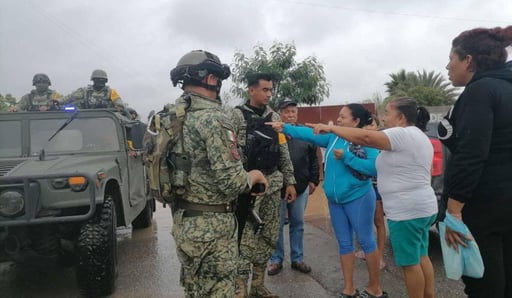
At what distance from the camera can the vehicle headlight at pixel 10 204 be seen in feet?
11.0

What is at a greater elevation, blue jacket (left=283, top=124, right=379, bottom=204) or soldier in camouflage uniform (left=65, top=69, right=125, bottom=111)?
soldier in camouflage uniform (left=65, top=69, right=125, bottom=111)

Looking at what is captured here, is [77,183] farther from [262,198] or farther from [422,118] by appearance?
[422,118]

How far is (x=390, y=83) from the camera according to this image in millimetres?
34406

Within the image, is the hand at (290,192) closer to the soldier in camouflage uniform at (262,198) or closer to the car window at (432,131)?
the soldier in camouflage uniform at (262,198)

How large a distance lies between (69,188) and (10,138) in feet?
5.51

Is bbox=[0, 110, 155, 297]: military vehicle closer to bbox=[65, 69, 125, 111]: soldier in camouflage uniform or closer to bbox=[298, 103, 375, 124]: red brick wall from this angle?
bbox=[65, 69, 125, 111]: soldier in camouflage uniform

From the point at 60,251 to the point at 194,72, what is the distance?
98.7 inches

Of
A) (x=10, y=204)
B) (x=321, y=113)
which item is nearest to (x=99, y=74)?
(x=10, y=204)

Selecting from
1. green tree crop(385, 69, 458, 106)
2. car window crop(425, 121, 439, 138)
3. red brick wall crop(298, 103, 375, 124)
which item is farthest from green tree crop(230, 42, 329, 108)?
green tree crop(385, 69, 458, 106)

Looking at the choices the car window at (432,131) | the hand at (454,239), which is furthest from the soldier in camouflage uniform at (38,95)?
the hand at (454,239)

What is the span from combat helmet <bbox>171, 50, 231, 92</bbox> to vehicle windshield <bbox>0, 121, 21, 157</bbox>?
3.04 m

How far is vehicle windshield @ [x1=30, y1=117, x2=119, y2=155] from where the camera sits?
4629mm

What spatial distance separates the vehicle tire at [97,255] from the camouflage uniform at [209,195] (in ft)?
5.15

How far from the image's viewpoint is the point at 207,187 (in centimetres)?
232
